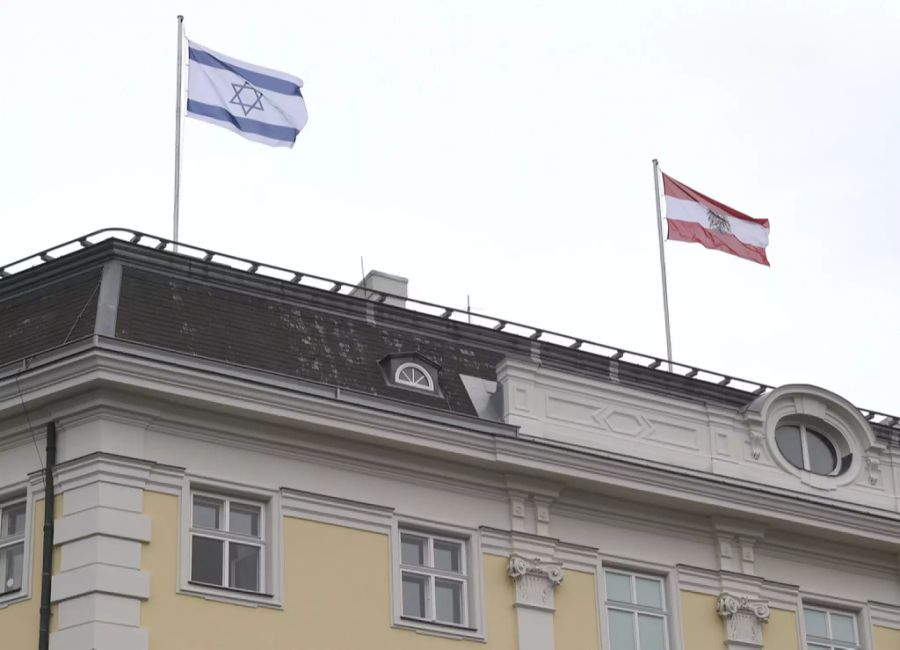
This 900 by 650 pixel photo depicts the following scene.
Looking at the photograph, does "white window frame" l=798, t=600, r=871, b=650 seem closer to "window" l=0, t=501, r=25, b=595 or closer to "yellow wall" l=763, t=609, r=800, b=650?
"yellow wall" l=763, t=609, r=800, b=650

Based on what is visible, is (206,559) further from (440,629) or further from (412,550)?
(440,629)

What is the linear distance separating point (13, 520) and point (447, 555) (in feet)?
21.8

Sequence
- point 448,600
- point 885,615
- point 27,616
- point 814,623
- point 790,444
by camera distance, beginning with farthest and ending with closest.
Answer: point 790,444 < point 885,615 < point 814,623 < point 448,600 < point 27,616

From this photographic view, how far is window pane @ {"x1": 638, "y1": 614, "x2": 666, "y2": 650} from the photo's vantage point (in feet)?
110

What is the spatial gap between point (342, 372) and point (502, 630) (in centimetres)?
470

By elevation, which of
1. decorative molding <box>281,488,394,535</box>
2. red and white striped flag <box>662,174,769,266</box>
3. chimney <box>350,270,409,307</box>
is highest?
red and white striped flag <box>662,174,769,266</box>

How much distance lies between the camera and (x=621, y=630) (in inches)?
1314

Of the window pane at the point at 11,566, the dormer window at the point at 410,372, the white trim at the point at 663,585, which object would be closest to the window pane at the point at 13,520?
the window pane at the point at 11,566

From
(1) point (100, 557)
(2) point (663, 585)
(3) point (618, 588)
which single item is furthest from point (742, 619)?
(1) point (100, 557)

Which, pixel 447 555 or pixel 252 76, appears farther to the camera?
pixel 252 76

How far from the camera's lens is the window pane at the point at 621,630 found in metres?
33.2

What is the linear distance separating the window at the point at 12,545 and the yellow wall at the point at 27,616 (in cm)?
31

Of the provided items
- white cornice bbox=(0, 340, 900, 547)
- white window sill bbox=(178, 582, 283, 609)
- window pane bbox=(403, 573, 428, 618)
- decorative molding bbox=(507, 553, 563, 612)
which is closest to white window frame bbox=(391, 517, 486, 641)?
window pane bbox=(403, 573, 428, 618)

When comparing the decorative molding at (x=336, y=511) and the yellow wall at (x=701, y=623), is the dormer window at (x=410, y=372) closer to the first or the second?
the decorative molding at (x=336, y=511)
